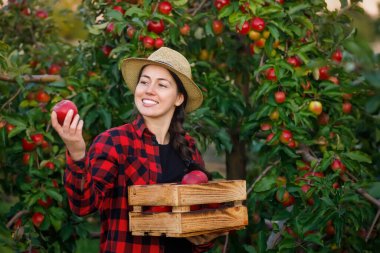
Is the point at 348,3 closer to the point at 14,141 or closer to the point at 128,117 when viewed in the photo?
the point at 128,117

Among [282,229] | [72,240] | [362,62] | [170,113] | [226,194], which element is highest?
[362,62]

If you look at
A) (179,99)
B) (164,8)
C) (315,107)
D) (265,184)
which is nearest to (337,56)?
(315,107)

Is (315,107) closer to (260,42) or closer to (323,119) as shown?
(323,119)

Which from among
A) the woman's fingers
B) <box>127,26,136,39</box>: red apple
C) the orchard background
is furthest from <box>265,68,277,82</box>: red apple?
the woman's fingers

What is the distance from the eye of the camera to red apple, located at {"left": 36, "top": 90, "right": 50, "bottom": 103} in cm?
371

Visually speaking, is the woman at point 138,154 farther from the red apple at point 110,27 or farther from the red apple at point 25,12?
the red apple at point 25,12

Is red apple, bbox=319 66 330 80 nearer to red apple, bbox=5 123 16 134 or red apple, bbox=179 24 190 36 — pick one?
red apple, bbox=179 24 190 36

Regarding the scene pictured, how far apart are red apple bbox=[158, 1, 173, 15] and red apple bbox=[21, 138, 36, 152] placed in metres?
0.92

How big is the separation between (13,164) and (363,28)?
2.87 meters

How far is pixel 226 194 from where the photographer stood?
2.31 m

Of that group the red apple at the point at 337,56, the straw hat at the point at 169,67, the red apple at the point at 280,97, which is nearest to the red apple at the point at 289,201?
the red apple at the point at 280,97

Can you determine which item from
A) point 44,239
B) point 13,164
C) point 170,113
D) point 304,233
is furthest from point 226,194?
point 13,164

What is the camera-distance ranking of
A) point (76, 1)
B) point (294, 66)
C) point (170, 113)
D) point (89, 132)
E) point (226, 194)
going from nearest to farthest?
point (226, 194)
point (170, 113)
point (294, 66)
point (89, 132)
point (76, 1)

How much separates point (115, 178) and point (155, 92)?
336 millimetres
